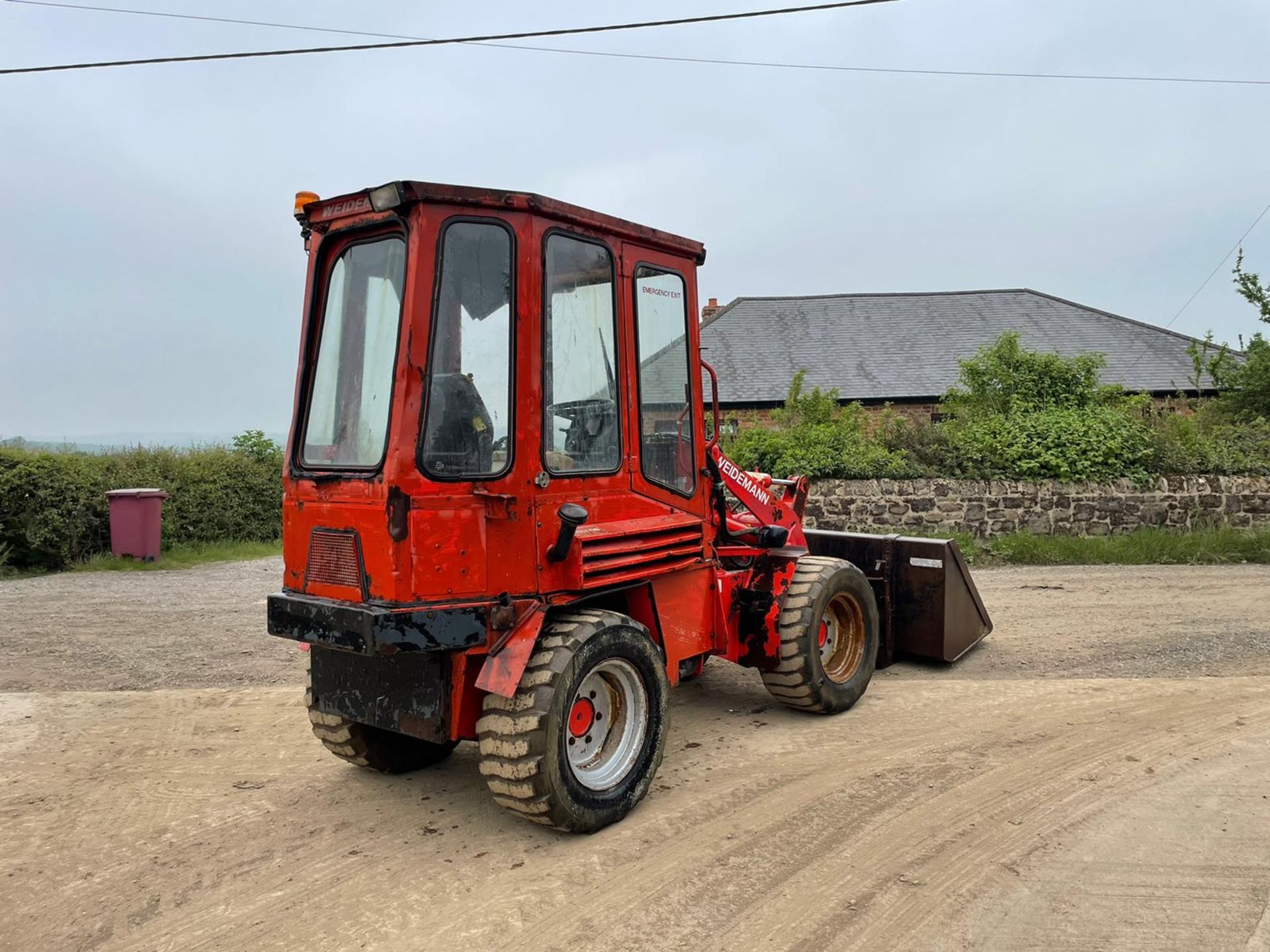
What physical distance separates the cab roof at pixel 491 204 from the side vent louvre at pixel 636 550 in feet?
4.69

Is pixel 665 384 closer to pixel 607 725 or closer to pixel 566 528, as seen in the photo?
pixel 566 528

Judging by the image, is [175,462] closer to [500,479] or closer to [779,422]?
[779,422]

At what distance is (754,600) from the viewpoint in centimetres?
560

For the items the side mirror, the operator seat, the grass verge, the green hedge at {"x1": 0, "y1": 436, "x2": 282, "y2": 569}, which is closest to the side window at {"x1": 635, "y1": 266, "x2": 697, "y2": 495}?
the side mirror

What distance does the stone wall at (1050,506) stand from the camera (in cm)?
1294

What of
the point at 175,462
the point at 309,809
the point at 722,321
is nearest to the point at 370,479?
the point at 309,809

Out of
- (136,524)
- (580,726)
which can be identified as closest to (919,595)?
(580,726)

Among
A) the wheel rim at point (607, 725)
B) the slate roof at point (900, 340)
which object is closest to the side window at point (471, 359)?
the wheel rim at point (607, 725)

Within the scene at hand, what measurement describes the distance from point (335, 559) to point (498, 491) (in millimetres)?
773

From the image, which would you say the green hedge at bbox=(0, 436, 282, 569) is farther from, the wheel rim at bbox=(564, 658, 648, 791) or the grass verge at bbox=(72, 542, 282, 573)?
the wheel rim at bbox=(564, 658, 648, 791)

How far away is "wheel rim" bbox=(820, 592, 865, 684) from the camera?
604 centimetres

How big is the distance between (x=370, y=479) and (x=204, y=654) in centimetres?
485

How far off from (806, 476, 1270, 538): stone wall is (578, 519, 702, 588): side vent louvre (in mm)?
8545

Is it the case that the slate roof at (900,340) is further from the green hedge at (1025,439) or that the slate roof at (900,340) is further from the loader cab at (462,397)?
the loader cab at (462,397)
